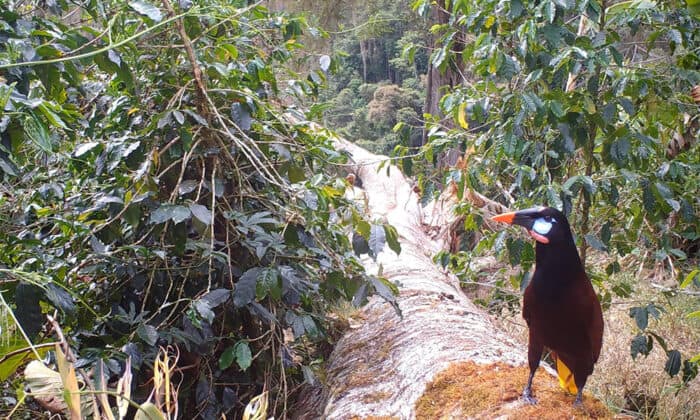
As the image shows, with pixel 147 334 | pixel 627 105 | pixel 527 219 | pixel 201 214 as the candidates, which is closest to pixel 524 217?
pixel 527 219

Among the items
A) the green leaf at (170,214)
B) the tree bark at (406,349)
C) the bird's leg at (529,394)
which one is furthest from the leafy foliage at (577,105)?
the green leaf at (170,214)

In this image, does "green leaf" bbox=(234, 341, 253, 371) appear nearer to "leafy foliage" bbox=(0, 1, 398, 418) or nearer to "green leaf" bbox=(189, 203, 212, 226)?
"leafy foliage" bbox=(0, 1, 398, 418)

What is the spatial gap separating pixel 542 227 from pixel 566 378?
0.48 meters

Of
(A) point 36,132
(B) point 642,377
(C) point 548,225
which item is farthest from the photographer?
(B) point 642,377

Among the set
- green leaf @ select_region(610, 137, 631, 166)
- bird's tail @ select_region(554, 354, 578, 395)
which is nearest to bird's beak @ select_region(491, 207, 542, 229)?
bird's tail @ select_region(554, 354, 578, 395)

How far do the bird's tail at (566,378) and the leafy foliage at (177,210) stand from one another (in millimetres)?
548

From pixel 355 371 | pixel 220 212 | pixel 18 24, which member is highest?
pixel 18 24

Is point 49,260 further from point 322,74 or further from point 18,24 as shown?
point 322,74

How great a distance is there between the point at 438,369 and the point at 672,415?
133cm

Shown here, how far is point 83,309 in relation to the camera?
5.44ft

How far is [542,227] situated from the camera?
1.36 metres

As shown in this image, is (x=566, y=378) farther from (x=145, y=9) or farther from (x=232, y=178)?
(x=145, y=9)

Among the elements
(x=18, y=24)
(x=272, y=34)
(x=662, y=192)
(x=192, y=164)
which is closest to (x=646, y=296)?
(x=662, y=192)

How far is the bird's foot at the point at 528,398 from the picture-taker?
146 centimetres
